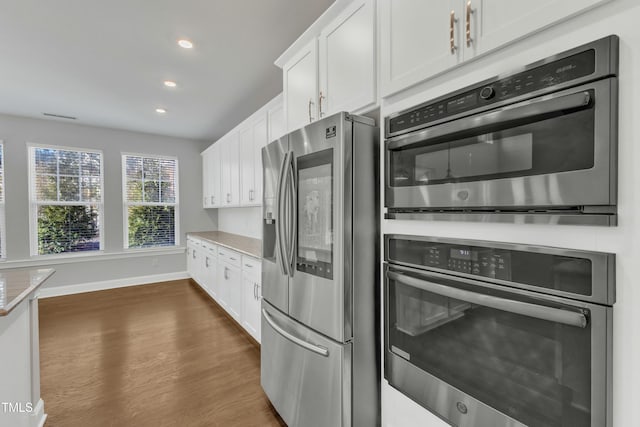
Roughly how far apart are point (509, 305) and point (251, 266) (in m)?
2.40

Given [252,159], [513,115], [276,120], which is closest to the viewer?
[513,115]

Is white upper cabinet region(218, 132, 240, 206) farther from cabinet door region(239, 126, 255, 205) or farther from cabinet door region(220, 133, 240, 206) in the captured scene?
cabinet door region(239, 126, 255, 205)

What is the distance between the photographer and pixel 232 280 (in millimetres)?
3469

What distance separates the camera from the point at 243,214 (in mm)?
5027

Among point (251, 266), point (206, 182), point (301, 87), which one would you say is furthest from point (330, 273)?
point (206, 182)

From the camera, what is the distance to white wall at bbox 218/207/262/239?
452 cm

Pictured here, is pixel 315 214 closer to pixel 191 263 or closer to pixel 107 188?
pixel 191 263

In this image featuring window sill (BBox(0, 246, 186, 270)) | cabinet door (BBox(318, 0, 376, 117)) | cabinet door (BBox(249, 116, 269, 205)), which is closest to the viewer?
cabinet door (BBox(318, 0, 376, 117))

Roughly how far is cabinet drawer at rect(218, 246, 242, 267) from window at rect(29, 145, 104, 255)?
2.79 meters

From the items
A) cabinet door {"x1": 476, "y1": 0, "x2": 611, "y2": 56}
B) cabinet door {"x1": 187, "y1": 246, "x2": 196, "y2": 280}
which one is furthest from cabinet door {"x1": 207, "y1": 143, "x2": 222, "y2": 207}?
cabinet door {"x1": 476, "y1": 0, "x2": 611, "y2": 56}

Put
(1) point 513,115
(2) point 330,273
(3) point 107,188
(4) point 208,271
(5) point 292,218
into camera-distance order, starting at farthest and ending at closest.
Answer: (3) point 107,188 < (4) point 208,271 < (5) point 292,218 < (2) point 330,273 < (1) point 513,115

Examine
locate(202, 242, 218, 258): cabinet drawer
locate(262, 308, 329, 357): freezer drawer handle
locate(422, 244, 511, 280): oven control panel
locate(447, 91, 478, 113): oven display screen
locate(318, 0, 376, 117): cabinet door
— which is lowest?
locate(262, 308, 329, 357): freezer drawer handle

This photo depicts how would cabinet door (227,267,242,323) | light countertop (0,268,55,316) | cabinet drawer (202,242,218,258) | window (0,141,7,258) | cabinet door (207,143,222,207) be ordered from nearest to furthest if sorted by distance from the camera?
light countertop (0,268,55,316) → cabinet door (227,267,242,323) → cabinet drawer (202,242,218,258) → window (0,141,7,258) → cabinet door (207,143,222,207)

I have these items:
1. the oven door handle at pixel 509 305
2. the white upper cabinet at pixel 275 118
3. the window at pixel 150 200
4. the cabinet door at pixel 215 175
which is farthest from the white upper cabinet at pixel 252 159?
the oven door handle at pixel 509 305
